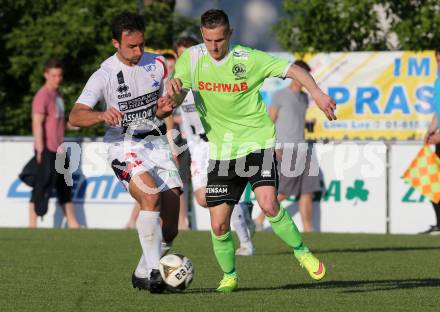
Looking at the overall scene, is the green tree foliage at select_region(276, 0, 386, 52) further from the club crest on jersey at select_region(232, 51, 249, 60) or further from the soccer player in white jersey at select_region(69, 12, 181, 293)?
the club crest on jersey at select_region(232, 51, 249, 60)

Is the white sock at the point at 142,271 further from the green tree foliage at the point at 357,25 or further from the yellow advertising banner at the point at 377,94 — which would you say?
the green tree foliage at the point at 357,25

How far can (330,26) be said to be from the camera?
69.1 feet

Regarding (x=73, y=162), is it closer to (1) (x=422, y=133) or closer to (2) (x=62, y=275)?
(1) (x=422, y=133)

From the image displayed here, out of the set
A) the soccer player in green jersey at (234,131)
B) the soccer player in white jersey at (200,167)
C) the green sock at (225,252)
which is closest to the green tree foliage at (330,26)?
the soccer player in white jersey at (200,167)

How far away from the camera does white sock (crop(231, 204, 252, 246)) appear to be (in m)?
13.5

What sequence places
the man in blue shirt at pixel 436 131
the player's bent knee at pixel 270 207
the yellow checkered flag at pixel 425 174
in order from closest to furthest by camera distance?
the player's bent knee at pixel 270 207, the man in blue shirt at pixel 436 131, the yellow checkered flag at pixel 425 174

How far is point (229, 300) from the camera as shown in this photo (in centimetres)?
896

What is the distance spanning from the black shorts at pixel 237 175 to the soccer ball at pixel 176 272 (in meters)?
0.57

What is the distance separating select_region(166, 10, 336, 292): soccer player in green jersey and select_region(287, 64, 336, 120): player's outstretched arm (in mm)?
18

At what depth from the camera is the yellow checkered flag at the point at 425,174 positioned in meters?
17.1

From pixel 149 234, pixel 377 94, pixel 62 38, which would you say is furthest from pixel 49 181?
pixel 149 234

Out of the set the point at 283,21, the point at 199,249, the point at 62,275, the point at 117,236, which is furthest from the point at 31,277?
the point at 283,21

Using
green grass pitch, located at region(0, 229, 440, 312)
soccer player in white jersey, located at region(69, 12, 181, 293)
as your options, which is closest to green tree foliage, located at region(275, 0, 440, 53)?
green grass pitch, located at region(0, 229, 440, 312)

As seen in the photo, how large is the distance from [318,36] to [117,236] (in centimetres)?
616
